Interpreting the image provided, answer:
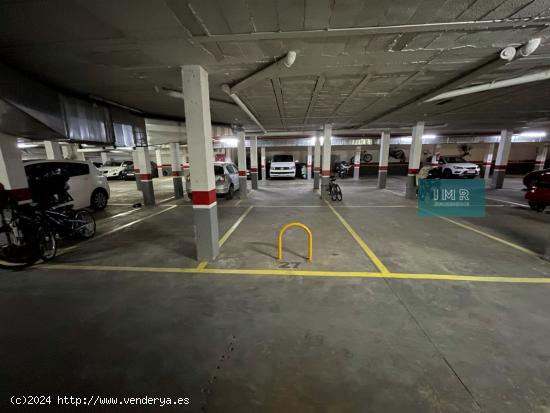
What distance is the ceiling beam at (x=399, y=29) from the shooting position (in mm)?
2447

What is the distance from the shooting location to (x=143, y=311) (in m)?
2.65

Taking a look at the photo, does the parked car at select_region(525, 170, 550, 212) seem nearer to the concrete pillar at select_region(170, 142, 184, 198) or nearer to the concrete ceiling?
the concrete ceiling

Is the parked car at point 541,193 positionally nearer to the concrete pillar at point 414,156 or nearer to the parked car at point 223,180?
the concrete pillar at point 414,156

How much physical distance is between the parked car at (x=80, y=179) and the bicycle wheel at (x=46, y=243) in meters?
2.36

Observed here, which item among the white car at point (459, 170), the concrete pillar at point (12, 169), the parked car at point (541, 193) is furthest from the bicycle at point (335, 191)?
the white car at point (459, 170)

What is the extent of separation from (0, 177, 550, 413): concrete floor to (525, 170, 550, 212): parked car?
3362 mm

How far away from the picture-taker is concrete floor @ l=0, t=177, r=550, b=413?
1.72 metres

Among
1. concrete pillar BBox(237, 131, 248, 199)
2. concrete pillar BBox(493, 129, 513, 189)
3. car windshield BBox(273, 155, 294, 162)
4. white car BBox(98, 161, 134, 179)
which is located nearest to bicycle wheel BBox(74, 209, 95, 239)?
concrete pillar BBox(237, 131, 248, 199)

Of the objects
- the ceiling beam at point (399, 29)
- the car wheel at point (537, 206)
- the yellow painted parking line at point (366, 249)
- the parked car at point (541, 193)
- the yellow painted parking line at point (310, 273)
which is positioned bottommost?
the yellow painted parking line at point (310, 273)

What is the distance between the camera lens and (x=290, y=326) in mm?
2391

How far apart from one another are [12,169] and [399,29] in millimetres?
7296

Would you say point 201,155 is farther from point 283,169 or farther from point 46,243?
point 283,169

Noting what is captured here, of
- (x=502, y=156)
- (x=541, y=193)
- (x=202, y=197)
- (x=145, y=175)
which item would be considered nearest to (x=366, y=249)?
(x=202, y=197)

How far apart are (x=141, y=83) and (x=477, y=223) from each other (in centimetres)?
865
